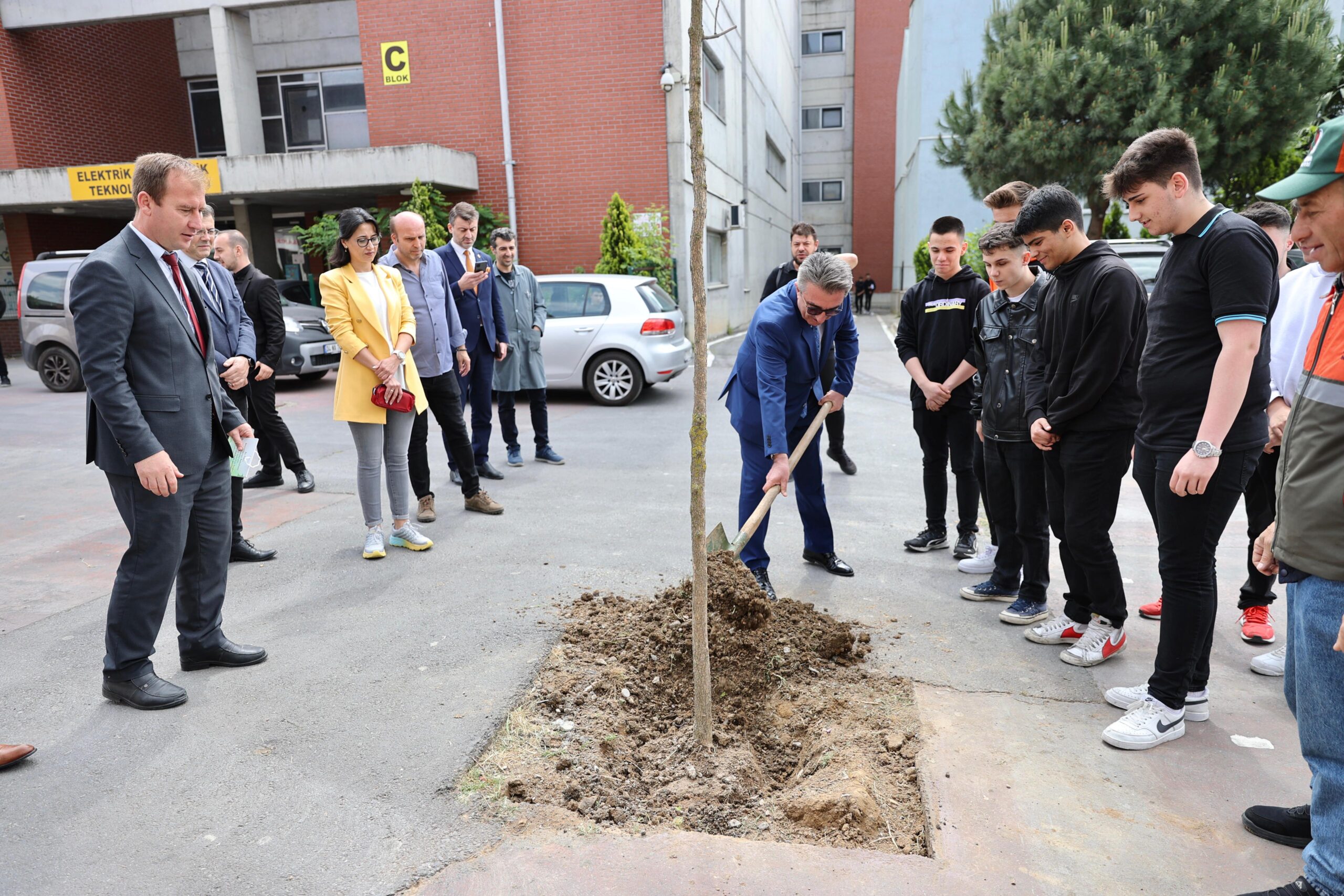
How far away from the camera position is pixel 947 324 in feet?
16.6

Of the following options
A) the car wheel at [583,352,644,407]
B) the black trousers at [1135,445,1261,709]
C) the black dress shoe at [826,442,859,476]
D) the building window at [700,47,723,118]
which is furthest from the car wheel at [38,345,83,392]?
the black trousers at [1135,445,1261,709]

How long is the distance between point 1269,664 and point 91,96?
76.7ft

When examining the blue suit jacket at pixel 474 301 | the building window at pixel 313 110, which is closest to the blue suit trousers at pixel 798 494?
the blue suit jacket at pixel 474 301

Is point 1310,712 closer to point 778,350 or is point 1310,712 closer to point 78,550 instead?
point 778,350

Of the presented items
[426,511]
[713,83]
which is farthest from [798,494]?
[713,83]

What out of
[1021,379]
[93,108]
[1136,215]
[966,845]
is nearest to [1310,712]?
[966,845]

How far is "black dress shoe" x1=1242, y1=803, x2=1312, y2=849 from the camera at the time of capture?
247 cm

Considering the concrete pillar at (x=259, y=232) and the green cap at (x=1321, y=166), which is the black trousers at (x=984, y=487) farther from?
the concrete pillar at (x=259, y=232)

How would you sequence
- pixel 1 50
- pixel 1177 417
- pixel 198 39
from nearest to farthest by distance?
1. pixel 1177 417
2. pixel 1 50
3. pixel 198 39

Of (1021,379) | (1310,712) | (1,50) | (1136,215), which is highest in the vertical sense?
(1,50)

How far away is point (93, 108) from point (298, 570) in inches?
769

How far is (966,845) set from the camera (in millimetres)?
2471

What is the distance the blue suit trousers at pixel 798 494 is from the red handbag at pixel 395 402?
2005mm

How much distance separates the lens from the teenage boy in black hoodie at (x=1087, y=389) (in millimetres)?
3371
